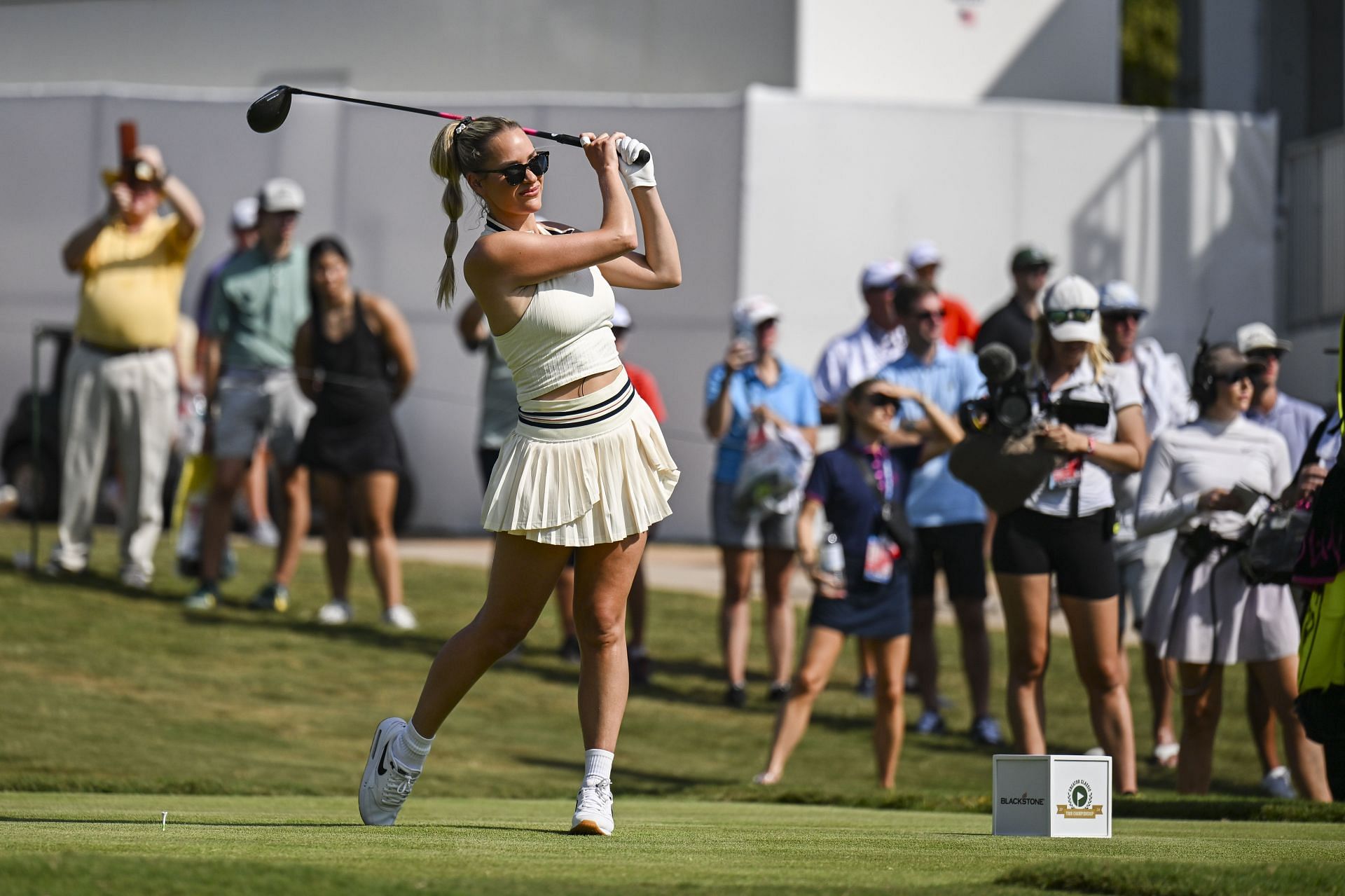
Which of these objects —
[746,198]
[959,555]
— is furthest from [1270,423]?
[746,198]

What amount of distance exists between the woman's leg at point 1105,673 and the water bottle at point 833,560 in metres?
1.10

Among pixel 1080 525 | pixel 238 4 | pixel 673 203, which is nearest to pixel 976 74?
pixel 673 203

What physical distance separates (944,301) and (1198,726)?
6548mm

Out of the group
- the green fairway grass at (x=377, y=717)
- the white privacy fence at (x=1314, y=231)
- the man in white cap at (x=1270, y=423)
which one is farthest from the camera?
the white privacy fence at (x=1314, y=231)

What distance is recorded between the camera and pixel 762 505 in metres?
10.2

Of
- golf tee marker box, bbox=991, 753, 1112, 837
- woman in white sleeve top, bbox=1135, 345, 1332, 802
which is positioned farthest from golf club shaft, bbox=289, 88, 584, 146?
woman in white sleeve top, bbox=1135, 345, 1332, 802

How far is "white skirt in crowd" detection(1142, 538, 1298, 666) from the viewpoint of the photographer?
26.0ft

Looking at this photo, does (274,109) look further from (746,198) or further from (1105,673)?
(746,198)

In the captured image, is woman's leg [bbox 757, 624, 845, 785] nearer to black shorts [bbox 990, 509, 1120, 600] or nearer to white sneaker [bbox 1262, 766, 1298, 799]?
black shorts [bbox 990, 509, 1120, 600]

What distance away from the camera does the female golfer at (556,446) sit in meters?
5.13

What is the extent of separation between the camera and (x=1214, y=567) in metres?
8.05

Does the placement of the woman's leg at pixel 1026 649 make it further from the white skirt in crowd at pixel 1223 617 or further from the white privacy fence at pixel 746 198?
the white privacy fence at pixel 746 198

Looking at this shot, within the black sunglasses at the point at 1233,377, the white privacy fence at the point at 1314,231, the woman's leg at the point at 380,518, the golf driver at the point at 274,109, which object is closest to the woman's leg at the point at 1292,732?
the black sunglasses at the point at 1233,377

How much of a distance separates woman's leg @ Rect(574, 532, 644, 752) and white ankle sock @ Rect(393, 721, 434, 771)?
0.48 m
